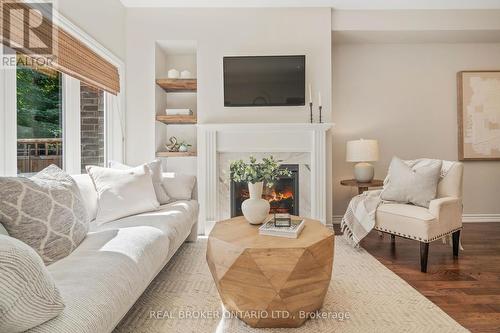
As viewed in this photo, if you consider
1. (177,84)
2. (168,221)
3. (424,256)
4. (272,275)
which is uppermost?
(177,84)

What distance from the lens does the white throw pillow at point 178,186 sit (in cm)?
307

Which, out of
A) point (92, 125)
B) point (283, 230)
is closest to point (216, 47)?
point (92, 125)

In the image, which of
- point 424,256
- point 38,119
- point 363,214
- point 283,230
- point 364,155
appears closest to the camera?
point 283,230

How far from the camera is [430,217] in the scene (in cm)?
255

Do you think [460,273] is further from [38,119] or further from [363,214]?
[38,119]

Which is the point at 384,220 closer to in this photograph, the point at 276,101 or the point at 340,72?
the point at 276,101

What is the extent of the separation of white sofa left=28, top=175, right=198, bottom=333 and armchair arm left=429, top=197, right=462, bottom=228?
2066 millimetres

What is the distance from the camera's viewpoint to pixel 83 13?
2.85 m

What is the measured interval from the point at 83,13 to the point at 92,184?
1.60 meters

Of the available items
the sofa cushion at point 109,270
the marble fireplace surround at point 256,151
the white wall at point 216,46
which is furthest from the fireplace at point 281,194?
the sofa cushion at point 109,270

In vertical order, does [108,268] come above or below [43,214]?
below

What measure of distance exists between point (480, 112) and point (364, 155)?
6.51 ft

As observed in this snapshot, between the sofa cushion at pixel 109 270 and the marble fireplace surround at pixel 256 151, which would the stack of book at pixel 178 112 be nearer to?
the marble fireplace surround at pixel 256 151

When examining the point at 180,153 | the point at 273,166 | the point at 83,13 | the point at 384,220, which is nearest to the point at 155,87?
the point at 180,153
